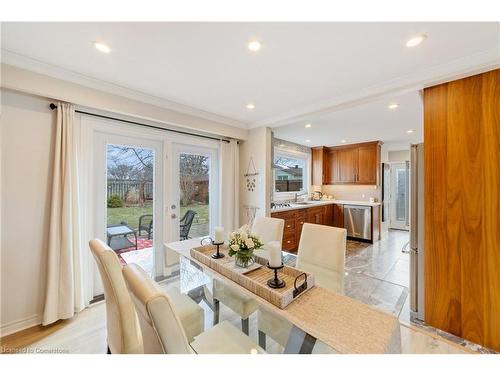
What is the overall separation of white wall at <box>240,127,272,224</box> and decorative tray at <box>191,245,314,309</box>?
1.80m

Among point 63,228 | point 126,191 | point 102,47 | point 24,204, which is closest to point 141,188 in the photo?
point 126,191

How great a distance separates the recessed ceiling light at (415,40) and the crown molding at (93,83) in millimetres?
2338

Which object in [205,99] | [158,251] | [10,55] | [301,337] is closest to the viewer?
[301,337]

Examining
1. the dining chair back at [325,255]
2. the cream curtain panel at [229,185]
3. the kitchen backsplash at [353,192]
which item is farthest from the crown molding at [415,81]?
the kitchen backsplash at [353,192]

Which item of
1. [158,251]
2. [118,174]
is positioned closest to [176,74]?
[118,174]

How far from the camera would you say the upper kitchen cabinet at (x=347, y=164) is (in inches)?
198

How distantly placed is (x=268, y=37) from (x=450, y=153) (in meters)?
1.85

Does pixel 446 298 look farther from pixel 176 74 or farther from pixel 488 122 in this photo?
pixel 176 74

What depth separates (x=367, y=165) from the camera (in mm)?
5125

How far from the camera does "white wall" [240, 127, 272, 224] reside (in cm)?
348

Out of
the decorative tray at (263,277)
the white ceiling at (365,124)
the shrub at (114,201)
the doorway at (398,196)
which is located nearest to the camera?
the decorative tray at (263,277)

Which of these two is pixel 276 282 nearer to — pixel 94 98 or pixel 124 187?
pixel 124 187

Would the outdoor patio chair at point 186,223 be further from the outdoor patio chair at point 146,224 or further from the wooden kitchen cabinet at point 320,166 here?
the wooden kitchen cabinet at point 320,166
